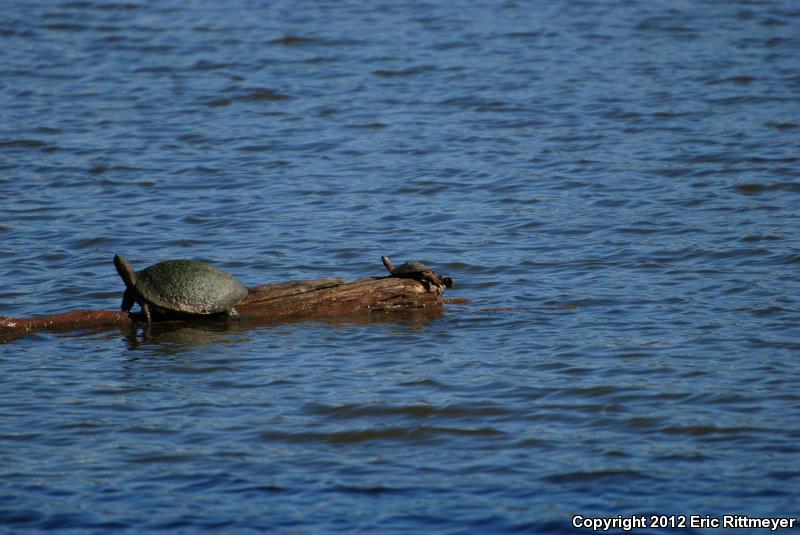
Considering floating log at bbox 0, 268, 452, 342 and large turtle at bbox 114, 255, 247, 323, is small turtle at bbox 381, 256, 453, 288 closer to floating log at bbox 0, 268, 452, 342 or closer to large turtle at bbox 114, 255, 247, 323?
floating log at bbox 0, 268, 452, 342

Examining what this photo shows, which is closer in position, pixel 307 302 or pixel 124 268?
pixel 124 268

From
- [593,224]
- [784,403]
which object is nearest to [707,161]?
[593,224]

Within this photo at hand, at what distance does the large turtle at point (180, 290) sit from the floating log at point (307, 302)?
208 mm

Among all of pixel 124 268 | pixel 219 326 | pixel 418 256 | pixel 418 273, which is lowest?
pixel 418 256

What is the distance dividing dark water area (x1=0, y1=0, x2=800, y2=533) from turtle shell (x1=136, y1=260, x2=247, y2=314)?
23cm

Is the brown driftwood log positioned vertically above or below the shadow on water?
above

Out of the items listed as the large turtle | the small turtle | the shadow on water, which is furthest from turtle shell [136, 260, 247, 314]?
the small turtle

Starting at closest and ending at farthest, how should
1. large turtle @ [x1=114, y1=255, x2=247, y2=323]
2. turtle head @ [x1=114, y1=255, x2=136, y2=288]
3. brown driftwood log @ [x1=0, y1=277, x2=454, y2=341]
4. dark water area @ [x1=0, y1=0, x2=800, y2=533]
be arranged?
dark water area @ [x1=0, y1=0, x2=800, y2=533] < turtle head @ [x1=114, y1=255, x2=136, y2=288] < large turtle @ [x1=114, y1=255, x2=247, y2=323] < brown driftwood log @ [x1=0, y1=277, x2=454, y2=341]

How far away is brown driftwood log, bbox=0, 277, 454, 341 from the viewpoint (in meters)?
7.92

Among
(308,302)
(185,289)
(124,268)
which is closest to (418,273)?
(308,302)

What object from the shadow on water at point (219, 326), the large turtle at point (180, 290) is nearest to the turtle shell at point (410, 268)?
the shadow on water at point (219, 326)

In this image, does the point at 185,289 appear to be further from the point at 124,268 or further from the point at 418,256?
the point at 418,256

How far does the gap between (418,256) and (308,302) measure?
191 cm

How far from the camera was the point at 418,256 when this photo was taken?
983 centimetres
